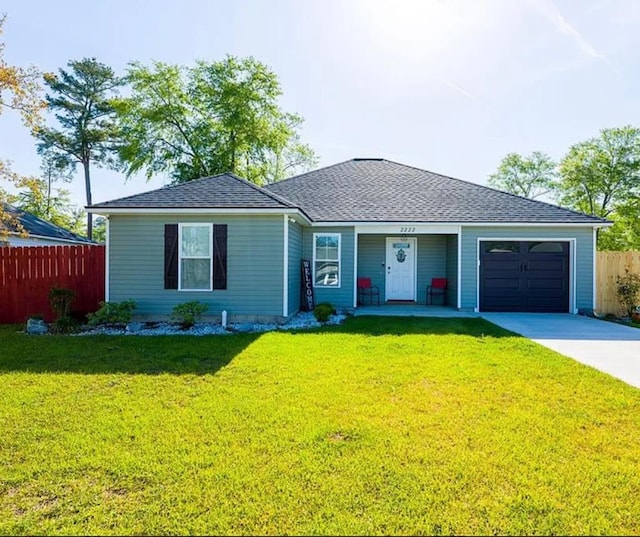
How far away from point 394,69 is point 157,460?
39.4 ft

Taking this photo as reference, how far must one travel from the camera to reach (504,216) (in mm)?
11578

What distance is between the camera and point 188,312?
28.0 ft

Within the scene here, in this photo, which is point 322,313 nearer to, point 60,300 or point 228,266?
point 228,266

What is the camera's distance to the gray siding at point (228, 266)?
30.1 feet

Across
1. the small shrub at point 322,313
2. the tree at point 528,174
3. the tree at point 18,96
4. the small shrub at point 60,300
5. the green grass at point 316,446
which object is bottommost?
the green grass at point 316,446

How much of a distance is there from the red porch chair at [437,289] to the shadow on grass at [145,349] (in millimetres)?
3634

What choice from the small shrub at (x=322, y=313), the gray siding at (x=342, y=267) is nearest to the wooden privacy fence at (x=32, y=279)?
the small shrub at (x=322, y=313)

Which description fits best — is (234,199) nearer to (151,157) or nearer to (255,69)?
(151,157)

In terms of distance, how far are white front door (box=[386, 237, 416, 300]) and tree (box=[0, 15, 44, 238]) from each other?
9.77 m

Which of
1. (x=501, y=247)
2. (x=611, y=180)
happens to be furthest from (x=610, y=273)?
(x=611, y=180)

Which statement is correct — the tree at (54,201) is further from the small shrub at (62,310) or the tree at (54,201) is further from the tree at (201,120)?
the small shrub at (62,310)

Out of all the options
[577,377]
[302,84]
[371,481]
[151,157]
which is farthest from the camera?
[151,157]

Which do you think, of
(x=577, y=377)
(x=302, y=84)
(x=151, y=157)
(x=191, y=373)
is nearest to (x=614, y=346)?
(x=577, y=377)

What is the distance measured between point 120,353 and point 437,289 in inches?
378
